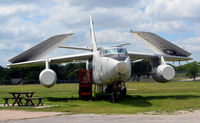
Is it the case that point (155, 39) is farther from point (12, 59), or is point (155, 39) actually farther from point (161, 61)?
point (12, 59)

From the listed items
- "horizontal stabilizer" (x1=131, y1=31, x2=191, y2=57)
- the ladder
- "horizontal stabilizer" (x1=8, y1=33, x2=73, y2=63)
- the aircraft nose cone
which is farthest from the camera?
"horizontal stabilizer" (x1=131, y1=31, x2=191, y2=57)

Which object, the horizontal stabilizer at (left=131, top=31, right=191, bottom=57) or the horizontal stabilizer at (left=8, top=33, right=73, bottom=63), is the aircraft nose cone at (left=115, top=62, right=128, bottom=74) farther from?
the horizontal stabilizer at (left=131, top=31, right=191, bottom=57)

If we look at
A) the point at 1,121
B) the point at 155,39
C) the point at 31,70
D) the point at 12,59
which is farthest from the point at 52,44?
the point at 31,70

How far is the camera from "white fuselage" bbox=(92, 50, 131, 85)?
17531 millimetres

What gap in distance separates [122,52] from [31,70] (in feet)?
285

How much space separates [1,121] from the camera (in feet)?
37.2

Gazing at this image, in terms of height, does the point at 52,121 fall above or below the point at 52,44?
below

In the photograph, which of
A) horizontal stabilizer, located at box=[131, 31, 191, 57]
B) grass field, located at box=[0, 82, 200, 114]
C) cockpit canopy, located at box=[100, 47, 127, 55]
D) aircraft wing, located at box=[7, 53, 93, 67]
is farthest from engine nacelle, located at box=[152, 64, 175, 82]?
aircraft wing, located at box=[7, 53, 93, 67]

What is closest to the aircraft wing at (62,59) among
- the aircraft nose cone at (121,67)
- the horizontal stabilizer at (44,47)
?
the horizontal stabilizer at (44,47)

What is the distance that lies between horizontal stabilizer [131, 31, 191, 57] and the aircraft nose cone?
6740 mm

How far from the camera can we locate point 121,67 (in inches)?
683

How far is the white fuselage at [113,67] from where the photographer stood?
17531mm

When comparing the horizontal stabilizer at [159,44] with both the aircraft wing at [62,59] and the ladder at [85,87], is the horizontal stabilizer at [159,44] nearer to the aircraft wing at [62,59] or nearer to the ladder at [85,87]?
the aircraft wing at [62,59]

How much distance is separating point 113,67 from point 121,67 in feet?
2.21
